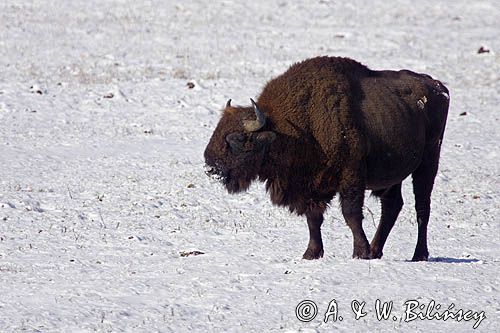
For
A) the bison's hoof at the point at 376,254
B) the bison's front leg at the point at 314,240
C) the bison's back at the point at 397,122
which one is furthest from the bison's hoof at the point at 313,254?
the bison's back at the point at 397,122

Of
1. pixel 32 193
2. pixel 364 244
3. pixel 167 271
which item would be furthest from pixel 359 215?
pixel 32 193

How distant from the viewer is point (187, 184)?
13398 millimetres

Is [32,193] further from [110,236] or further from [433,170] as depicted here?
[433,170]

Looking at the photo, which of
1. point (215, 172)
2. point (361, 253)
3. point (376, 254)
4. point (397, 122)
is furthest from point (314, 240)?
point (397, 122)

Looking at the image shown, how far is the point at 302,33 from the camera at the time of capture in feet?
88.5

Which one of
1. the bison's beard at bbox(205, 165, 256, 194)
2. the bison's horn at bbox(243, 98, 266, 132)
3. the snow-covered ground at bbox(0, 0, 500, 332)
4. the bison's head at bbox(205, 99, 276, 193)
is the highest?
the bison's horn at bbox(243, 98, 266, 132)

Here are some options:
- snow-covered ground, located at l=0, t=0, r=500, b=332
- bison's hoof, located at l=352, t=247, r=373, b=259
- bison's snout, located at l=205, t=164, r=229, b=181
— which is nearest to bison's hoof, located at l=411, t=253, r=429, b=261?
snow-covered ground, located at l=0, t=0, r=500, b=332

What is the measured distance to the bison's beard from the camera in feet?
30.0

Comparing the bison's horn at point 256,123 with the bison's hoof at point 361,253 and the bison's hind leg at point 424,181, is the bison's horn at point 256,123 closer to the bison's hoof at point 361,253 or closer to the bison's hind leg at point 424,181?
the bison's hoof at point 361,253

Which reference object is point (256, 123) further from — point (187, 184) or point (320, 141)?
point (187, 184)

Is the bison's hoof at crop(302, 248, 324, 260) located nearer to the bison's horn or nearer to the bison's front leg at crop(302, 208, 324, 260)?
the bison's front leg at crop(302, 208, 324, 260)

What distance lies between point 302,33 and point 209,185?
1432 centimetres

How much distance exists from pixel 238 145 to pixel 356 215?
138 cm

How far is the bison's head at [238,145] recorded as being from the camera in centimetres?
912
